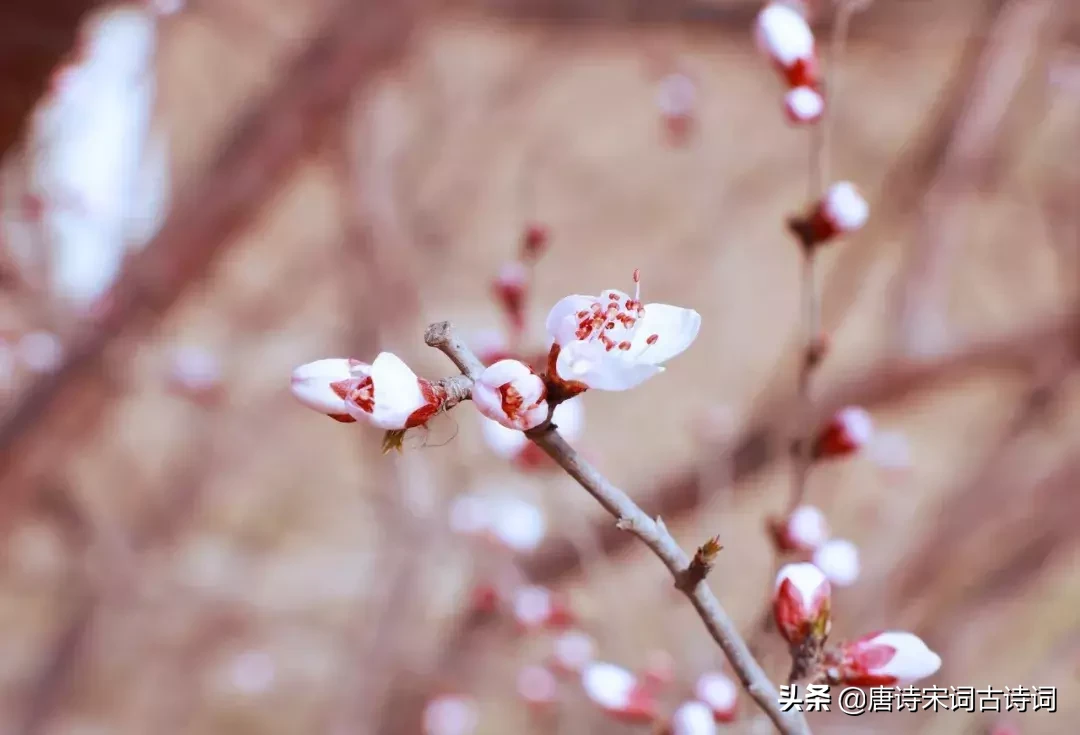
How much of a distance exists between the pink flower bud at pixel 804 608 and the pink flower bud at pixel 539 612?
1.00 ft

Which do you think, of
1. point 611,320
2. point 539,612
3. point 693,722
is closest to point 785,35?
point 611,320

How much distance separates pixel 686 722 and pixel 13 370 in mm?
1314

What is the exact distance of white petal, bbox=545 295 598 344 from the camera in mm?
215

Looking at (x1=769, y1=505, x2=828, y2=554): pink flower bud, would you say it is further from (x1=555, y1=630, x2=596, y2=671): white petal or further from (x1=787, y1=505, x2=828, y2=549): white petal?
(x1=555, y1=630, x2=596, y2=671): white petal

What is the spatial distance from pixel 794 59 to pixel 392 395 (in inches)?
9.8

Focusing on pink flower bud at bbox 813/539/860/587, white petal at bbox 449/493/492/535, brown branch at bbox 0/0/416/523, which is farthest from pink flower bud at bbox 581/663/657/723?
brown branch at bbox 0/0/416/523

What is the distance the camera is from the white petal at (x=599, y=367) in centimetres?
20

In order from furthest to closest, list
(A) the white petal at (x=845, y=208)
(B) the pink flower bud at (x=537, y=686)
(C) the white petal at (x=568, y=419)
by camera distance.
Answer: (B) the pink flower bud at (x=537, y=686), (C) the white petal at (x=568, y=419), (A) the white petal at (x=845, y=208)

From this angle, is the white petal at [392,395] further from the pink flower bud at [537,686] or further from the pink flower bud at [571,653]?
the pink flower bud at [537,686]

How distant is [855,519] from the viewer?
1180 mm

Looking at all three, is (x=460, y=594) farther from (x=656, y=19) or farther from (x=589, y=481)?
(x=589, y=481)

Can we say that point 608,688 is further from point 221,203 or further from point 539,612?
point 221,203

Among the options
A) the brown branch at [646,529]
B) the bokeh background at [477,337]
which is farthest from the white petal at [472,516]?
the brown branch at [646,529]

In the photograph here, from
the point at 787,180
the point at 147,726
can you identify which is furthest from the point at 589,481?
the point at 787,180
